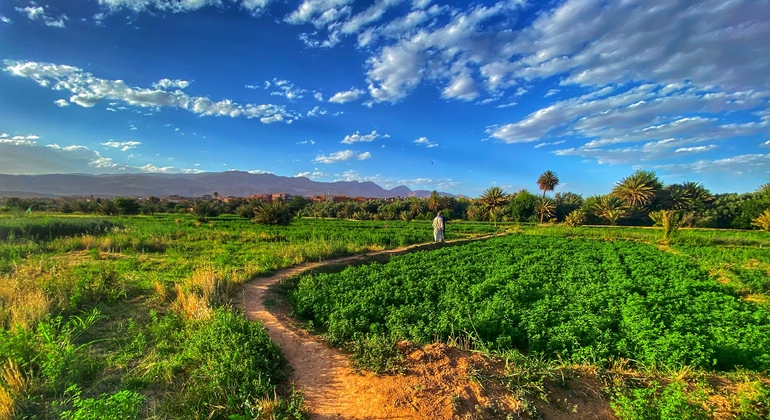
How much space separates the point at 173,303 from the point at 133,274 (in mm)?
4096

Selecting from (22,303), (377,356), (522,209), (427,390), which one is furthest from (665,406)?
(522,209)

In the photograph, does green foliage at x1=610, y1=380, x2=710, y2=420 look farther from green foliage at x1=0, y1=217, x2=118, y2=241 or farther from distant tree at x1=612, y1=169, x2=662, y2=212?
distant tree at x1=612, y1=169, x2=662, y2=212

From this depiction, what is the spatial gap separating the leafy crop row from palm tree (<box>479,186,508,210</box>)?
42.0 m

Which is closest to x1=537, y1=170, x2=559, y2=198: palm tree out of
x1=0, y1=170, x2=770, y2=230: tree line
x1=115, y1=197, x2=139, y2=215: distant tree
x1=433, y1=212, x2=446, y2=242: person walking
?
x1=0, y1=170, x2=770, y2=230: tree line

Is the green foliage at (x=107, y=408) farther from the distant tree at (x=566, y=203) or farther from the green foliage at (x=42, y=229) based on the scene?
the distant tree at (x=566, y=203)

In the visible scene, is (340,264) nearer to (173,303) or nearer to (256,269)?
(256,269)

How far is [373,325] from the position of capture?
601cm

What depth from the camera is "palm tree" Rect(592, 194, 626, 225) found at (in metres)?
41.8

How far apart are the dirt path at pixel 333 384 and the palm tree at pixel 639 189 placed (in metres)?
55.4

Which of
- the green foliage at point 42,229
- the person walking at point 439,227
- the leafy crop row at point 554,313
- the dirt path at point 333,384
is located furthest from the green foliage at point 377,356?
the green foliage at point 42,229

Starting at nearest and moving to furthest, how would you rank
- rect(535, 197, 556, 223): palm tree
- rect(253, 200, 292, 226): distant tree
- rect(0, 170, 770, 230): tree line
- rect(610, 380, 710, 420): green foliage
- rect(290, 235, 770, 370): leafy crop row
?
rect(610, 380, 710, 420): green foliage, rect(290, 235, 770, 370): leafy crop row, rect(253, 200, 292, 226): distant tree, rect(0, 170, 770, 230): tree line, rect(535, 197, 556, 223): palm tree

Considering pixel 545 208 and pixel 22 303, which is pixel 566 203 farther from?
pixel 22 303

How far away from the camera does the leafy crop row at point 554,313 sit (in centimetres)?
553

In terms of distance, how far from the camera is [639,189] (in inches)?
→ 1818
